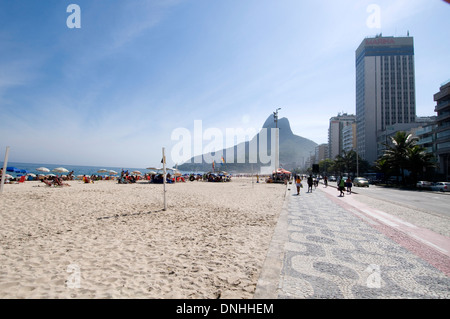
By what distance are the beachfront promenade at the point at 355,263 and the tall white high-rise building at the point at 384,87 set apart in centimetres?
11026

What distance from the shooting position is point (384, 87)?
344 feet

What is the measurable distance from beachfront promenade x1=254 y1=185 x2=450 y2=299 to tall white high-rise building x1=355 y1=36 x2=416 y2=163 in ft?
362

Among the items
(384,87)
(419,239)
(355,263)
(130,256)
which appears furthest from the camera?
(384,87)

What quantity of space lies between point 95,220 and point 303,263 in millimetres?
6511

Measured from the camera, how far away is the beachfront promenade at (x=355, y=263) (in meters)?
2.78

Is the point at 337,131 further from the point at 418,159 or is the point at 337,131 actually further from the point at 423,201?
the point at 423,201

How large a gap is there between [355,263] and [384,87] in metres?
134

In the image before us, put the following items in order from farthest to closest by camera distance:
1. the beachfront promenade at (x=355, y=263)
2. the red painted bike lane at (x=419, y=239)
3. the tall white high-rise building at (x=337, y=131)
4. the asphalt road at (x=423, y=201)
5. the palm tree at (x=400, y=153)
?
the tall white high-rise building at (x=337, y=131)
the palm tree at (x=400, y=153)
the asphalt road at (x=423, y=201)
the red painted bike lane at (x=419, y=239)
the beachfront promenade at (x=355, y=263)

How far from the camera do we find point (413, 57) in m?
106

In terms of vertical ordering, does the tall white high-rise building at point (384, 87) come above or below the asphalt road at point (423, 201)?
above

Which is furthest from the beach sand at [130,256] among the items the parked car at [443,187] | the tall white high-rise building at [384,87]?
the tall white high-rise building at [384,87]

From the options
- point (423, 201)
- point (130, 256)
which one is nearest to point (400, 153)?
point (423, 201)

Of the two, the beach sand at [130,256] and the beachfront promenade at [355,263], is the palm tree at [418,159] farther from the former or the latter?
the beach sand at [130,256]
